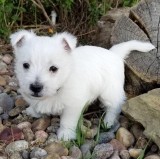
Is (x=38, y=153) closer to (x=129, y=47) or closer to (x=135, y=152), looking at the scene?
(x=135, y=152)

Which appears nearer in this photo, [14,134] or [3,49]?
[14,134]

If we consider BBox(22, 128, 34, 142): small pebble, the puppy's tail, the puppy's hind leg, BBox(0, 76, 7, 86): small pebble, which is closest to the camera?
BBox(22, 128, 34, 142): small pebble

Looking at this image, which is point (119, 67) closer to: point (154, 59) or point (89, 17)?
point (154, 59)

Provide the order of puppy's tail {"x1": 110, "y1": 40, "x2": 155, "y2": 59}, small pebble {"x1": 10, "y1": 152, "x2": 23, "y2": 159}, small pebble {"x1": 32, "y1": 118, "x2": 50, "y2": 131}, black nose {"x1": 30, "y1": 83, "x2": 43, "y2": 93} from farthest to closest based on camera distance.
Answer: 1. puppy's tail {"x1": 110, "y1": 40, "x2": 155, "y2": 59}
2. small pebble {"x1": 32, "y1": 118, "x2": 50, "y2": 131}
3. small pebble {"x1": 10, "y1": 152, "x2": 23, "y2": 159}
4. black nose {"x1": 30, "y1": 83, "x2": 43, "y2": 93}

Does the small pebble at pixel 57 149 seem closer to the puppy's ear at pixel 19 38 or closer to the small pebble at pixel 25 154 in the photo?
the small pebble at pixel 25 154

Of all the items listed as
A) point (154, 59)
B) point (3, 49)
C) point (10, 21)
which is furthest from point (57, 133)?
point (10, 21)

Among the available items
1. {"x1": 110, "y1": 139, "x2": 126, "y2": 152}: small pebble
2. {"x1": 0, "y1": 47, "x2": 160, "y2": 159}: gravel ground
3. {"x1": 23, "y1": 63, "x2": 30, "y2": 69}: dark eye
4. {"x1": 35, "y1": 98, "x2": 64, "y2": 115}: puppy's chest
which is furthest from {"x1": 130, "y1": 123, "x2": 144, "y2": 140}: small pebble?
{"x1": 23, "y1": 63, "x2": 30, "y2": 69}: dark eye

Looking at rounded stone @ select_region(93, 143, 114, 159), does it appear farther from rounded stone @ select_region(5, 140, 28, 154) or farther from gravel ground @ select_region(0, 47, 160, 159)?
rounded stone @ select_region(5, 140, 28, 154)
